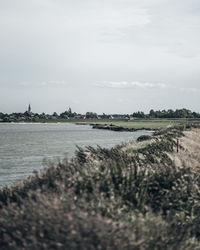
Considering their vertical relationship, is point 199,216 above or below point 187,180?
below

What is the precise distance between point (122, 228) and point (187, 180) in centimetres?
394

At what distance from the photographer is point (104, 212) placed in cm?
681

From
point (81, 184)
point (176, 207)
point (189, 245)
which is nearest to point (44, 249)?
point (81, 184)

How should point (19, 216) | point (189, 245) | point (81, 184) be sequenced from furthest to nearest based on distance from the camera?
1. point (81, 184)
2. point (189, 245)
3. point (19, 216)

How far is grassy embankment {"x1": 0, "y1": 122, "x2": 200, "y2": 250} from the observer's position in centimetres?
568

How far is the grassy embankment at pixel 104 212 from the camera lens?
5680 millimetres

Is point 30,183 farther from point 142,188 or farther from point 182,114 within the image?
point 182,114

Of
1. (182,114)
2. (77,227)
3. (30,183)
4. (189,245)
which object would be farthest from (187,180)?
(182,114)

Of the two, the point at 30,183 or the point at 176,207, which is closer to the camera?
the point at 176,207

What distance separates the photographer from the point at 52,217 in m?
5.88

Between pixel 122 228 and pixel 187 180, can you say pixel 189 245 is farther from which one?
pixel 187 180

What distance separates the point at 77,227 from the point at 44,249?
632mm

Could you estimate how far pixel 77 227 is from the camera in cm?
566

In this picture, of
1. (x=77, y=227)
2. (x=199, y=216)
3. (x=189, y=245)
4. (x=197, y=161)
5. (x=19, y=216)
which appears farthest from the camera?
(x=197, y=161)
